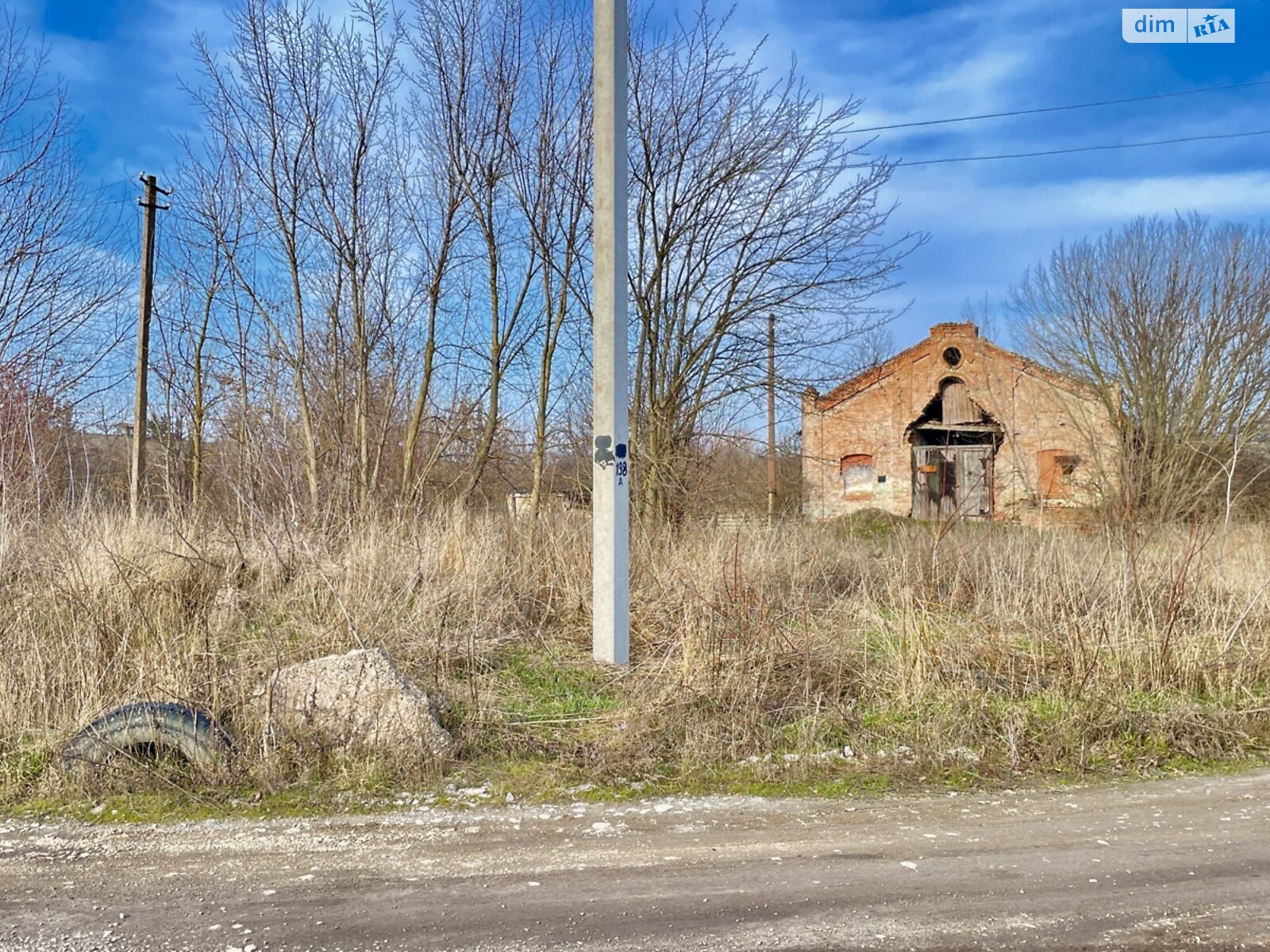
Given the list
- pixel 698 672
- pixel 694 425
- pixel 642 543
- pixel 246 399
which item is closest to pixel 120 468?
pixel 246 399

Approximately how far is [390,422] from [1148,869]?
10614mm

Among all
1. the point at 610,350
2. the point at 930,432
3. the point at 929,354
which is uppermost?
the point at 929,354

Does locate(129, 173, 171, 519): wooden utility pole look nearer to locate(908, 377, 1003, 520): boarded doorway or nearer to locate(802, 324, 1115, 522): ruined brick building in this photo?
locate(802, 324, 1115, 522): ruined brick building

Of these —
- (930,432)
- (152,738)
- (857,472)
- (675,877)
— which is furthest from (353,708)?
(930,432)

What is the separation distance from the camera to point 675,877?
3.24m

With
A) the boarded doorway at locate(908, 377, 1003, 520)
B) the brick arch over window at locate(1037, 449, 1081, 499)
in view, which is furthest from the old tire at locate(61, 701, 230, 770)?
the boarded doorway at locate(908, 377, 1003, 520)

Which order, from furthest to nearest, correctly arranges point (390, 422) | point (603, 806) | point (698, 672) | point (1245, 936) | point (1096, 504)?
point (1096, 504) < point (390, 422) < point (698, 672) < point (603, 806) < point (1245, 936)

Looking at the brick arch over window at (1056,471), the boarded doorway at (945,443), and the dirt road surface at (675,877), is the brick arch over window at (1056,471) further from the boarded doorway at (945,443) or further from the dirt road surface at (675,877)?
the dirt road surface at (675,877)

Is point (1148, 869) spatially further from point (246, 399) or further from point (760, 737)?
point (246, 399)

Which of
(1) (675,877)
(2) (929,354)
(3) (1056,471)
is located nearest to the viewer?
(1) (675,877)

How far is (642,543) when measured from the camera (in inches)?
330

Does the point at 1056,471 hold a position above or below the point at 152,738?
above

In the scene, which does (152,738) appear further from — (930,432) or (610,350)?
(930,432)

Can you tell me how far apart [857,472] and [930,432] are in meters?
2.60
